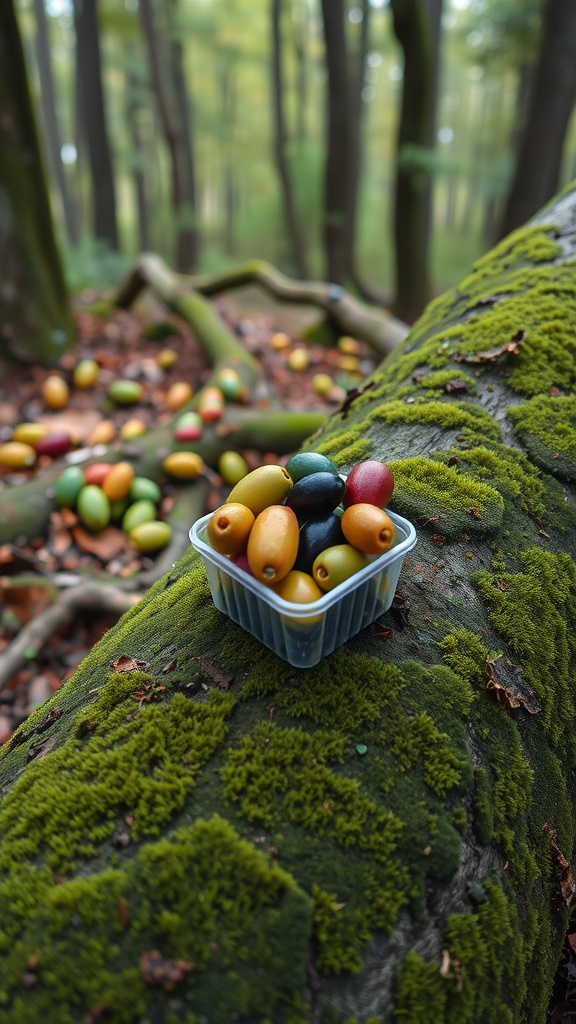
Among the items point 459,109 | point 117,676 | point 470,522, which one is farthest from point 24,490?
point 459,109

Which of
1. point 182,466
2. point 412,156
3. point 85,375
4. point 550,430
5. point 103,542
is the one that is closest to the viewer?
point 550,430

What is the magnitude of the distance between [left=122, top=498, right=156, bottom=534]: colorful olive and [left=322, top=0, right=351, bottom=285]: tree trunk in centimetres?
834

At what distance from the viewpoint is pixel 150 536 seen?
3.96 m

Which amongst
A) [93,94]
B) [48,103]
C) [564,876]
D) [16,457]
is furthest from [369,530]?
[48,103]

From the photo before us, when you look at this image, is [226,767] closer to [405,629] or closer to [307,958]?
[307,958]

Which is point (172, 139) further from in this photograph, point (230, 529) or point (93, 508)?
point (230, 529)

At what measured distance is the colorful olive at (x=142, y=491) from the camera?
169 inches

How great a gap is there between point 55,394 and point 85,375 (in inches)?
18.4

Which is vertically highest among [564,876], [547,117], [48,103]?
[48,103]

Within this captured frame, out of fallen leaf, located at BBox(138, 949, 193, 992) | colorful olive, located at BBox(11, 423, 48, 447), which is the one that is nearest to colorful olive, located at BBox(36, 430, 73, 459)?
colorful olive, located at BBox(11, 423, 48, 447)

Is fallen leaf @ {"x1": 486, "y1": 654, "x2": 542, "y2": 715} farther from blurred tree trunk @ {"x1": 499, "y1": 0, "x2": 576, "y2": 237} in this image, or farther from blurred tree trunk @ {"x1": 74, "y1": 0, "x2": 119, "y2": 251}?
blurred tree trunk @ {"x1": 74, "y1": 0, "x2": 119, "y2": 251}

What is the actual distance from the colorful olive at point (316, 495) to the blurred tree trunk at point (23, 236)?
5127 millimetres

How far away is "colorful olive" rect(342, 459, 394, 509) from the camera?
62.8 inches

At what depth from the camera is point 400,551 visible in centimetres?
151
